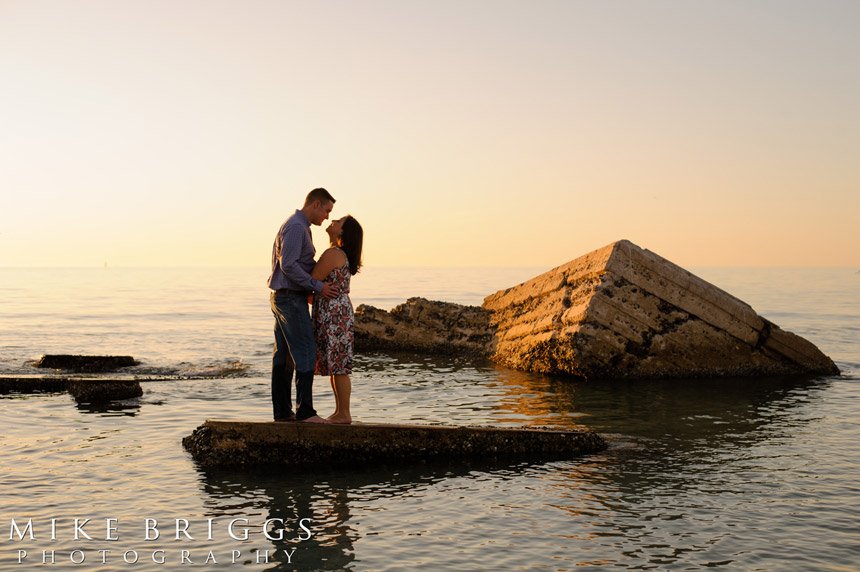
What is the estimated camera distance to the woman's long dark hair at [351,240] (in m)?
8.27

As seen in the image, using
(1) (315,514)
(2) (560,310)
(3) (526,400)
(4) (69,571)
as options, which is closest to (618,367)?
(2) (560,310)

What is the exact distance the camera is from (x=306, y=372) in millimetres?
8109

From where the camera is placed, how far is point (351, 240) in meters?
8.28

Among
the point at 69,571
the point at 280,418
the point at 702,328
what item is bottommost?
the point at 69,571

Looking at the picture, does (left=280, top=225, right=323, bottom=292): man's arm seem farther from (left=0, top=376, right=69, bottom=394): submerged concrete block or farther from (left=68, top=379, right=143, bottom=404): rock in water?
(left=0, top=376, right=69, bottom=394): submerged concrete block

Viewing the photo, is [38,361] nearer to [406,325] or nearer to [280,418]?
[406,325]

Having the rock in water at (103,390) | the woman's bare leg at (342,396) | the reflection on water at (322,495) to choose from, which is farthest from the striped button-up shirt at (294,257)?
the rock in water at (103,390)

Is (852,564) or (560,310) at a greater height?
(560,310)

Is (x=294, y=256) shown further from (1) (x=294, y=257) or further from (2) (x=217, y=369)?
(2) (x=217, y=369)

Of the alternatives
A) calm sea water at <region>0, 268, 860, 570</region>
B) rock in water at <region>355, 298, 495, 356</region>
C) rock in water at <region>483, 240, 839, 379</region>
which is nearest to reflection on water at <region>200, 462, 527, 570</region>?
calm sea water at <region>0, 268, 860, 570</region>

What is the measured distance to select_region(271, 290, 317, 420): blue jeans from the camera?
8086 mm

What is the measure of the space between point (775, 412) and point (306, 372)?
7372mm

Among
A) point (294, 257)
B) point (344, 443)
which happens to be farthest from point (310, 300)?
point (344, 443)

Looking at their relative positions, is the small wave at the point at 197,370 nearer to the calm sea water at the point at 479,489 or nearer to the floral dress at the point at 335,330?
the calm sea water at the point at 479,489
